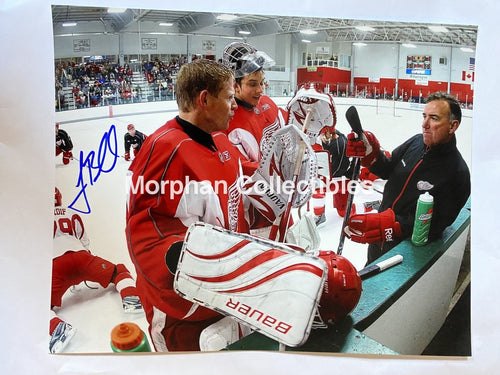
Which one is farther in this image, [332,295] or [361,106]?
[361,106]

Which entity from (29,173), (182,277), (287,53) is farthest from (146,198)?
(287,53)

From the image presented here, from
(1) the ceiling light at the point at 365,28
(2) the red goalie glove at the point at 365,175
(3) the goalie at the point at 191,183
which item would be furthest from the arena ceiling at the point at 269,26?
(2) the red goalie glove at the point at 365,175

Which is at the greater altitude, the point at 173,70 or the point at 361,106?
the point at 173,70

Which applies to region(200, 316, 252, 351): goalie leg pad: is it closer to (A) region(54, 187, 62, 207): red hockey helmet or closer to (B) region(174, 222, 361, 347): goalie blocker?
(B) region(174, 222, 361, 347): goalie blocker

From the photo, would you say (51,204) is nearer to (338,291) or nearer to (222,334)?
(222,334)

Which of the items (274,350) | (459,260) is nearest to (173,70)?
(274,350)

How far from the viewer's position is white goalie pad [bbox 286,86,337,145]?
4.91 feet

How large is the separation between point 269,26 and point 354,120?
43cm

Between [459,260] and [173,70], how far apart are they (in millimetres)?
1183

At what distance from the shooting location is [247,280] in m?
1.45

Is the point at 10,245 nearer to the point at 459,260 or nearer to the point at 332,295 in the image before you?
the point at 332,295

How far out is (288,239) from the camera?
4.91ft

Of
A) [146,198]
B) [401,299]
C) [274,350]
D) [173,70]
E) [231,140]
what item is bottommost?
[274,350]

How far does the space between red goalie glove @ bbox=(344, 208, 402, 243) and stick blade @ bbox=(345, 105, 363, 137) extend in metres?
0.29
